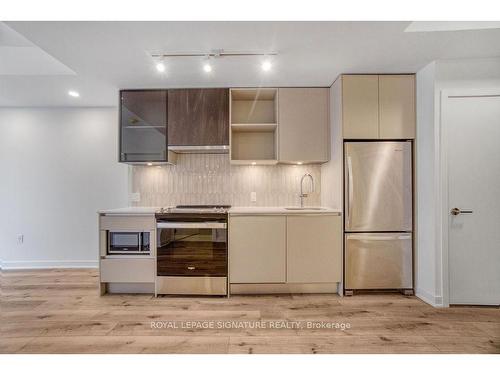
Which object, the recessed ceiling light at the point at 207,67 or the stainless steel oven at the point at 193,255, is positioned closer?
the recessed ceiling light at the point at 207,67

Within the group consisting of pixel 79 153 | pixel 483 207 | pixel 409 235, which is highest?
pixel 79 153

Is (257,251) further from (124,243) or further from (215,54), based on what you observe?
(215,54)

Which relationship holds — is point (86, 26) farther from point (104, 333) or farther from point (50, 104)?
point (50, 104)

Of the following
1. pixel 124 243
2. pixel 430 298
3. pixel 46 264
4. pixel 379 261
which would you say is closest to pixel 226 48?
pixel 124 243

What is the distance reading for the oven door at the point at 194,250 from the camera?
120 inches

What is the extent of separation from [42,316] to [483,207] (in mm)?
4239

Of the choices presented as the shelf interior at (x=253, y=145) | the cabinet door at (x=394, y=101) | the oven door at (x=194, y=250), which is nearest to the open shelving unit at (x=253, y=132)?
the shelf interior at (x=253, y=145)

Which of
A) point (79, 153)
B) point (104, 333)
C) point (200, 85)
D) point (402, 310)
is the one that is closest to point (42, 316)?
point (104, 333)

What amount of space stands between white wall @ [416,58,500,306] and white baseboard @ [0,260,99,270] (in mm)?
4263

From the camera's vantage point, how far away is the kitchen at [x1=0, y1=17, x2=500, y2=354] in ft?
7.43

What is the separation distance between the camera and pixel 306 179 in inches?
146

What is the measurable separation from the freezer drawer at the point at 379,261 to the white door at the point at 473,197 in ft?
1.29

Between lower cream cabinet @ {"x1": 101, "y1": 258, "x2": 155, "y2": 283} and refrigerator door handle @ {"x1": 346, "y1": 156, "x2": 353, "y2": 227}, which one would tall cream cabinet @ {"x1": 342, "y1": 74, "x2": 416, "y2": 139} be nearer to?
refrigerator door handle @ {"x1": 346, "y1": 156, "x2": 353, "y2": 227}

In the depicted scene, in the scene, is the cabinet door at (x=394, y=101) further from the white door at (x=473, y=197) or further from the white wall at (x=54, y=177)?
the white wall at (x=54, y=177)
